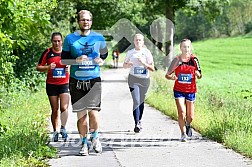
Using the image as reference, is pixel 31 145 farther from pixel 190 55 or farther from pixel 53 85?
pixel 190 55

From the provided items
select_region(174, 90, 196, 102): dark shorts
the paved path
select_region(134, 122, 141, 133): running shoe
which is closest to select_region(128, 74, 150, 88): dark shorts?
select_region(134, 122, 141, 133): running shoe

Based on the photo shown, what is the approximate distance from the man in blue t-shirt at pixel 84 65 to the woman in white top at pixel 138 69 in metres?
2.27

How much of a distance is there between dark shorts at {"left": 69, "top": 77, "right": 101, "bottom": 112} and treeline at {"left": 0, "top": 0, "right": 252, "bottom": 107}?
0.95 m

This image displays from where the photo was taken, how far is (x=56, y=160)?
789cm

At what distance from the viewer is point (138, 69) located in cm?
1084

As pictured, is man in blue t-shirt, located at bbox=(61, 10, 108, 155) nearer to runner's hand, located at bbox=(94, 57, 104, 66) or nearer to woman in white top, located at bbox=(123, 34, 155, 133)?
runner's hand, located at bbox=(94, 57, 104, 66)

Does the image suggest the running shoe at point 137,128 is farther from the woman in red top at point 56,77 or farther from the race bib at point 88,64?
the race bib at point 88,64

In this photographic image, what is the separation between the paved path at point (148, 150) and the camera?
771 cm

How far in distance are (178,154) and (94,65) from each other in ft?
6.24

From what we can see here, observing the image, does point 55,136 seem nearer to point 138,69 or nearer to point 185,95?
point 138,69

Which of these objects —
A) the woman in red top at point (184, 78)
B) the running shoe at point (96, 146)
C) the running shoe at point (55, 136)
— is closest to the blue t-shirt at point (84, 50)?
the running shoe at point (96, 146)

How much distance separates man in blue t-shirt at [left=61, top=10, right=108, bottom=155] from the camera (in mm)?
8273

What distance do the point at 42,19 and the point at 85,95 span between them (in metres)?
1.65

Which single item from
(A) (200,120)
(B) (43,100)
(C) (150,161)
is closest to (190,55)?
(A) (200,120)
